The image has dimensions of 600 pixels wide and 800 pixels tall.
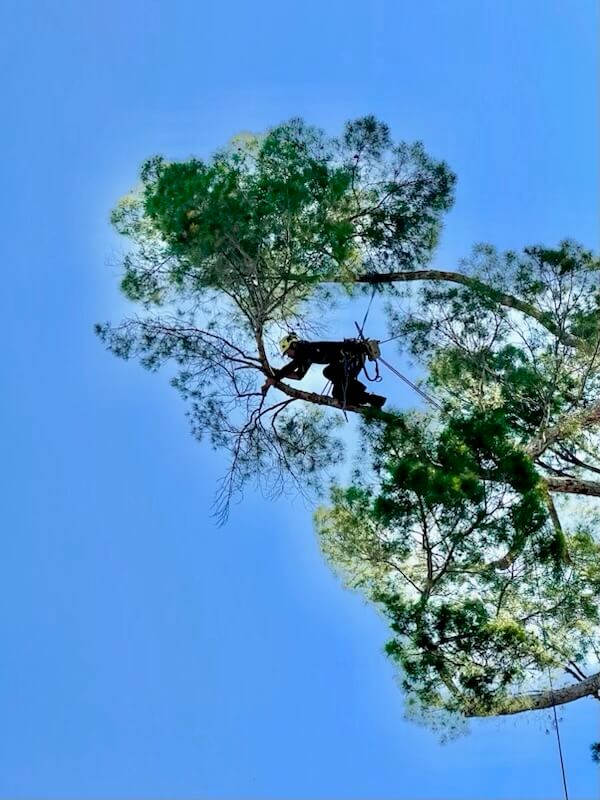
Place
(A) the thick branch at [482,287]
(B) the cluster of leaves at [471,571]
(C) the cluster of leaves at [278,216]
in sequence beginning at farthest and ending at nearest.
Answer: (A) the thick branch at [482,287], (C) the cluster of leaves at [278,216], (B) the cluster of leaves at [471,571]

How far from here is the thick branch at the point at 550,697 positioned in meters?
5.42

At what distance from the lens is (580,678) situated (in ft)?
19.0

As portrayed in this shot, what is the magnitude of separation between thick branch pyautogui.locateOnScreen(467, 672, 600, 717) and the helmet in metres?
2.86

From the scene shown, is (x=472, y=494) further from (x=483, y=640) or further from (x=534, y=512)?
(x=483, y=640)

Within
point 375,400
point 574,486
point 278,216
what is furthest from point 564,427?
point 278,216

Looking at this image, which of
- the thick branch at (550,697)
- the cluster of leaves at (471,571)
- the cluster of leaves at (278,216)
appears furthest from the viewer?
the cluster of leaves at (278,216)

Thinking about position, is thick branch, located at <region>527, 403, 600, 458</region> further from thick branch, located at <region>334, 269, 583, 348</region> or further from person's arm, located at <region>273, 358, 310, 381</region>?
person's arm, located at <region>273, 358, 310, 381</region>

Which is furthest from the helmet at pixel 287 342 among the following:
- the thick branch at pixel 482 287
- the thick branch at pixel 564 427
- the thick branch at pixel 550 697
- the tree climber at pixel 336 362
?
the thick branch at pixel 550 697

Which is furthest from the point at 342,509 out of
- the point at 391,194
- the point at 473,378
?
the point at 391,194

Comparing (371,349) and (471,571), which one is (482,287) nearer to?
(371,349)

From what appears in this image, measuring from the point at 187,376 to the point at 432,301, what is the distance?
8.83ft

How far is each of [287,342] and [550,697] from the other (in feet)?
10.0

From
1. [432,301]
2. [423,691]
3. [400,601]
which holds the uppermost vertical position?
[432,301]

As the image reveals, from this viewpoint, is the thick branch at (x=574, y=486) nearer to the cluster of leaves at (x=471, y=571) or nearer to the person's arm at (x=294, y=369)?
the cluster of leaves at (x=471, y=571)
